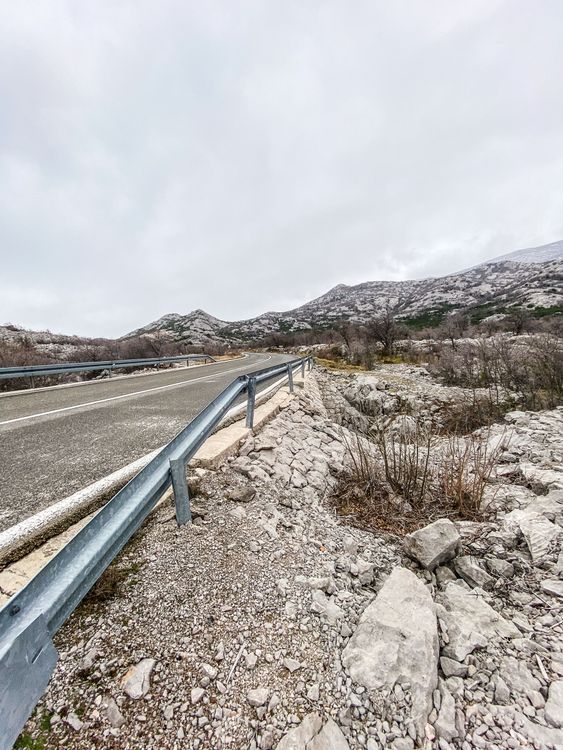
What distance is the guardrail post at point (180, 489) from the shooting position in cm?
239

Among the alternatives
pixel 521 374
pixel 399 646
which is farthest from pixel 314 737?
pixel 521 374

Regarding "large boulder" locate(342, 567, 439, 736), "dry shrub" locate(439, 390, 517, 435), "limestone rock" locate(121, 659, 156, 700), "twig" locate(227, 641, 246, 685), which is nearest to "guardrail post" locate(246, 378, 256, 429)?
"large boulder" locate(342, 567, 439, 736)

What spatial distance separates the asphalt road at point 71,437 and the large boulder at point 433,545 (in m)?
3.11

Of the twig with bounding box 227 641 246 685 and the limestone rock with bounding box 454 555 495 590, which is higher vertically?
the twig with bounding box 227 641 246 685

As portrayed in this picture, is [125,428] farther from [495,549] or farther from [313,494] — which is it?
[495,549]

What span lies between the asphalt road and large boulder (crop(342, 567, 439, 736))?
106 inches

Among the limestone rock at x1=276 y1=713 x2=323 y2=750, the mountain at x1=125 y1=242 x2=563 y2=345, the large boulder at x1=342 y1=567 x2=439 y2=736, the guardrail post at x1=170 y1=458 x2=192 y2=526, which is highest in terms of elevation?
the mountain at x1=125 y1=242 x2=563 y2=345

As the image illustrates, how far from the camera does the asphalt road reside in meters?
2.97

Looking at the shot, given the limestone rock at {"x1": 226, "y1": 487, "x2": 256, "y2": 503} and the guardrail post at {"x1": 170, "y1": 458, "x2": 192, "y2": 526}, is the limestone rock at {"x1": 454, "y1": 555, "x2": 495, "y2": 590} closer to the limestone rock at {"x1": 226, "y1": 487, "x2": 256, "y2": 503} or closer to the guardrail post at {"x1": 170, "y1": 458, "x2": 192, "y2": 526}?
the limestone rock at {"x1": 226, "y1": 487, "x2": 256, "y2": 503}

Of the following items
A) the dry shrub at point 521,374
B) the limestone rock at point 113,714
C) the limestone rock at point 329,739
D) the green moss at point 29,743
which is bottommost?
the dry shrub at point 521,374

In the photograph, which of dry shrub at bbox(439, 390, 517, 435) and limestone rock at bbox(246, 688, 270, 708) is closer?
limestone rock at bbox(246, 688, 270, 708)

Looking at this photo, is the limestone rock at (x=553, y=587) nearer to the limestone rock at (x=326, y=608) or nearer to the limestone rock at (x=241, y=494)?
the limestone rock at (x=326, y=608)

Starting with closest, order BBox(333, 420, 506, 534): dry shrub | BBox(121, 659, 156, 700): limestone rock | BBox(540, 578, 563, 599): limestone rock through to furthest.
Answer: BBox(121, 659, 156, 700): limestone rock → BBox(540, 578, 563, 599): limestone rock → BBox(333, 420, 506, 534): dry shrub

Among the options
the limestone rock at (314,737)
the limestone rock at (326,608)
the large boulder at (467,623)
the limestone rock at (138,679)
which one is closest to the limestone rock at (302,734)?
the limestone rock at (314,737)
